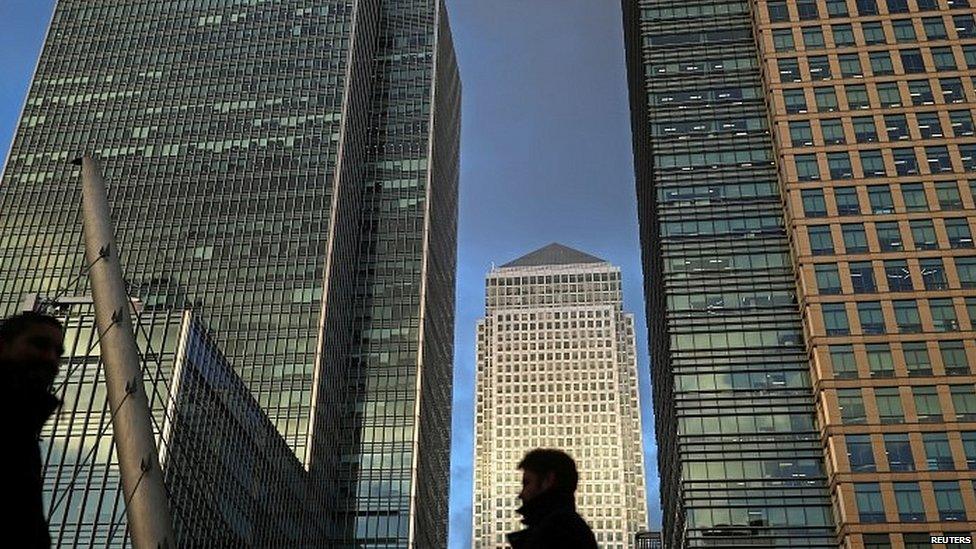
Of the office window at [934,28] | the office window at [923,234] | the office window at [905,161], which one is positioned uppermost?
the office window at [934,28]

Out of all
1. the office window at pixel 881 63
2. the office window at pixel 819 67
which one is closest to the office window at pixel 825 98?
the office window at pixel 819 67

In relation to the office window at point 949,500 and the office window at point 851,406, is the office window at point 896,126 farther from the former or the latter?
the office window at point 949,500

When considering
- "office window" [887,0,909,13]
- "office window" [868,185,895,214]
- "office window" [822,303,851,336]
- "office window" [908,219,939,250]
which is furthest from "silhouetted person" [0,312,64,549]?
"office window" [887,0,909,13]

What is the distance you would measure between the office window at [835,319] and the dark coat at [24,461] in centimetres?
7939

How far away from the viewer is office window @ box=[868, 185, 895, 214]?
Answer: 81875 mm

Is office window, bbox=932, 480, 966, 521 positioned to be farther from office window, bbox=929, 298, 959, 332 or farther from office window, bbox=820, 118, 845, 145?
office window, bbox=820, 118, 845, 145

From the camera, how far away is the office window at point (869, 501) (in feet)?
233

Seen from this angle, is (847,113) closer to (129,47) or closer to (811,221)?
(811,221)

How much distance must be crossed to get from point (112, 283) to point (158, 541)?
136 inches

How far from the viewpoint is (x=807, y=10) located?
92688 mm

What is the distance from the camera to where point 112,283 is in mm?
13547

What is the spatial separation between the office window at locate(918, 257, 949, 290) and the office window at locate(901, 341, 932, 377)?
16.6 ft

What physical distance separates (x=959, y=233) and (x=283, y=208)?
82530mm

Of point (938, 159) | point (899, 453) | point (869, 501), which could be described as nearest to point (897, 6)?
point (938, 159)
